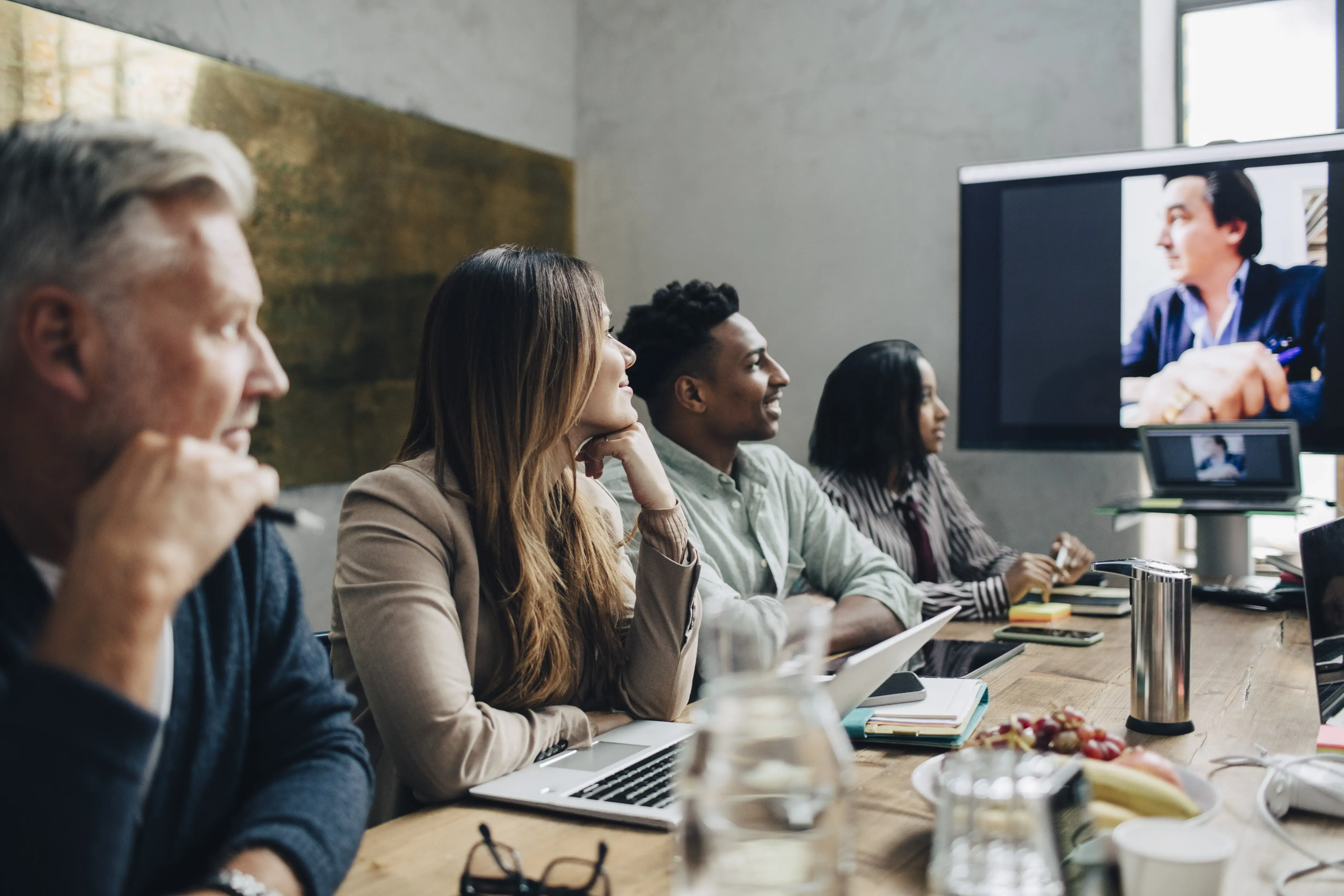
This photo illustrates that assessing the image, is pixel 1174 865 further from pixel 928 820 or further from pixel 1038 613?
pixel 1038 613

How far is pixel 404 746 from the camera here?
3.82 feet

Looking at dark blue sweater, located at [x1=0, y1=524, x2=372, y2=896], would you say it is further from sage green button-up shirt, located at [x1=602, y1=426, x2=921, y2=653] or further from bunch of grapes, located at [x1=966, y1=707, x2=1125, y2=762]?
sage green button-up shirt, located at [x1=602, y1=426, x2=921, y2=653]

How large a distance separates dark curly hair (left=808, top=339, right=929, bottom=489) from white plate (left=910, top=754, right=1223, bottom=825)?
184 cm

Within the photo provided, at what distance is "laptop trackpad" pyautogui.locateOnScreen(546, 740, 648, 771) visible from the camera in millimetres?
1190

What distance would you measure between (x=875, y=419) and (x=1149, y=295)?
30.8 inches

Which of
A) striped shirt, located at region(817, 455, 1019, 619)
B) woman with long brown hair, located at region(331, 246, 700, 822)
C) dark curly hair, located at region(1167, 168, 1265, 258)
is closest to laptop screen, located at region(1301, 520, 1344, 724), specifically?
woman with long brown hair, located at region(331, 246, 700, 822)

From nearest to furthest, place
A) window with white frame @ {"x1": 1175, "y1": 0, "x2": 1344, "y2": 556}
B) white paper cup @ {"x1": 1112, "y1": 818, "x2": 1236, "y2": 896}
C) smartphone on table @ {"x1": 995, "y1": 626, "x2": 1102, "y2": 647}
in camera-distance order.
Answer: white paper cup @ {"x1": 1112, "y1": 818, "x2": 1236, "y2": 896}, smartphone on table @ {"x1": 995, "y1": 626, "x2": 1102, "y2": 647}, window with white frame @ {"x1": 1175, "y1": 0, "x2": 1344, "y2": 556}

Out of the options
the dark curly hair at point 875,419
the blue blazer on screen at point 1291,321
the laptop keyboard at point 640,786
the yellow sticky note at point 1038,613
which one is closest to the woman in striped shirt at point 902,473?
the dark curly hair at point 875,419

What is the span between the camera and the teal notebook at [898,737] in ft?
4.09

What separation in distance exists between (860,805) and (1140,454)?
86.1 inches

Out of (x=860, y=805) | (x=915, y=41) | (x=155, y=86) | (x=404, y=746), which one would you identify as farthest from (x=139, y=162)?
(x=915, y=41)

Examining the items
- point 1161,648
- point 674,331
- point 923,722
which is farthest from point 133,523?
point 674,331

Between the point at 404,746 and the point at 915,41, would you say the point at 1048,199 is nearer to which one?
the point at 915,41

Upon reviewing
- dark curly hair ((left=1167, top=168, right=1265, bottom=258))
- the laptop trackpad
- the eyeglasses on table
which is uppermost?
dark curly hair ((left=1167, top=168, right=1265, bottom=258))
